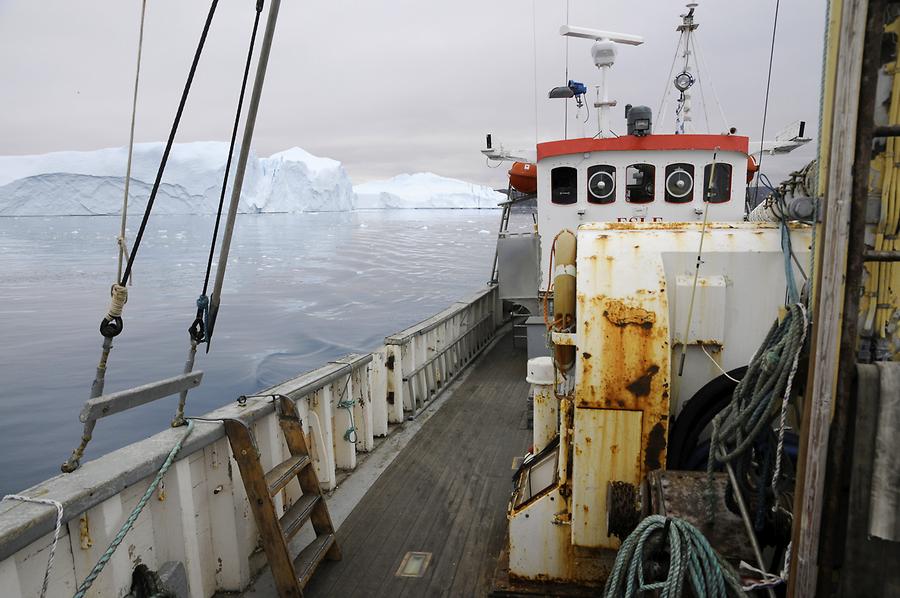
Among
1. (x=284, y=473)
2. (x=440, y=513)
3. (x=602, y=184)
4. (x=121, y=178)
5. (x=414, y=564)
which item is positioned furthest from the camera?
(x=121, y=178)

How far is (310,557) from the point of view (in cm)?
306

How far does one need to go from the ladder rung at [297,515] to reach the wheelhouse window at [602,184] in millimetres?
5841

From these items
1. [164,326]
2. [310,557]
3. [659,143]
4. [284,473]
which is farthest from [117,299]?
[164,326]

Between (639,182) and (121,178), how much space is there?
209ft

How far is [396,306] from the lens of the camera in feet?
74.0

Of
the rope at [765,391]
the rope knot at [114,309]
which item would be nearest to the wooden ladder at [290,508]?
the rope knot at [114,309]

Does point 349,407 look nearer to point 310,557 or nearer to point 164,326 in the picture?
point 310,557

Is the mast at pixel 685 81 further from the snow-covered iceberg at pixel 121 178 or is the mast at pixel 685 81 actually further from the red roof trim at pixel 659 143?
the snow-covered iceberg at pixel 121 178

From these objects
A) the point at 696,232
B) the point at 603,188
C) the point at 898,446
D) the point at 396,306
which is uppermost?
the point at 603,188

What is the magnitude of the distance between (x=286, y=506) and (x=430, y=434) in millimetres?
2047

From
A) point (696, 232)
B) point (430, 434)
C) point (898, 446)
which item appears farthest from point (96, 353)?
point (898, 446)

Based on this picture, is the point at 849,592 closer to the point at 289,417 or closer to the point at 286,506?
the point at 289,417

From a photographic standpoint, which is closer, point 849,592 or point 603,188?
point 849,592

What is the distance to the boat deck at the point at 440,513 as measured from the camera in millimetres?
3230
